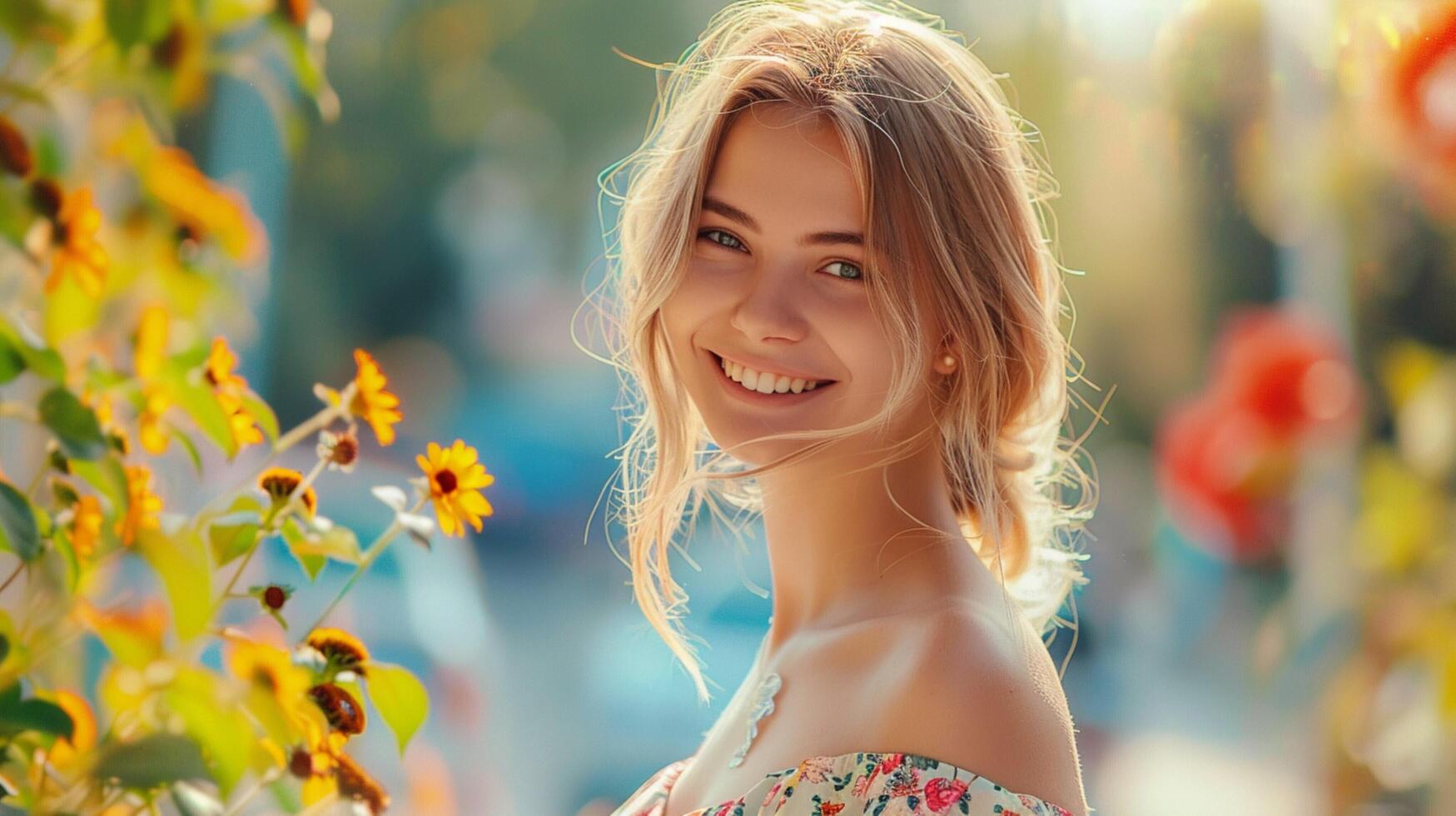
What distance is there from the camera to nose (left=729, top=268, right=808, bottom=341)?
989mm

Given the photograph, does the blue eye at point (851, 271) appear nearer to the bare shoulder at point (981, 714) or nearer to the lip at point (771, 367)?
the lip at point (771, 367)

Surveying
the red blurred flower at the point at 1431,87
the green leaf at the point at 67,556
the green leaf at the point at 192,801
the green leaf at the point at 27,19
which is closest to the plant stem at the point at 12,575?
the green leaf at the point at 67,556

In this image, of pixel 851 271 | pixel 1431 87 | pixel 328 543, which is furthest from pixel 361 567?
pixel 1431 87

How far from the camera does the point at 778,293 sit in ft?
3.26

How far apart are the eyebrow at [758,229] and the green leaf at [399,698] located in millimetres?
478

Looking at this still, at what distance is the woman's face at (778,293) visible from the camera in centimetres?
99

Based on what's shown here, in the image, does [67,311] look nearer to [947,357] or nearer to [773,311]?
[773,311]

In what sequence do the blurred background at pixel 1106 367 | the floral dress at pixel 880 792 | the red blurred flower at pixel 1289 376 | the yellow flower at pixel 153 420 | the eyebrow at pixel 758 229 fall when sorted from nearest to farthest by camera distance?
the yellow flower at pixel 153 420 < the floral dress at pixel 880 792 < the eyebrow at pixel 758 229 < the blurred background at pixel 1106 367 < the red blurred flower at pixel 1289 376

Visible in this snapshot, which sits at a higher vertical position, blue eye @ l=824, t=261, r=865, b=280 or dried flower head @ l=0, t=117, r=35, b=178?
dried flower head @ l=0, t=117, r=35, b=178

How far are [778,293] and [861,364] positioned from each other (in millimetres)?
84

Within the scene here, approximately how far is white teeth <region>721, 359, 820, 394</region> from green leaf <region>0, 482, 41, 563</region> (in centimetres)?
58

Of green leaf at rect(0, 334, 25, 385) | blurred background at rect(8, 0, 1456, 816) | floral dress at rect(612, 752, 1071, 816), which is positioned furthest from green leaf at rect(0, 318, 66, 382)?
floral dress at rect(612, 752, 1071, 816)

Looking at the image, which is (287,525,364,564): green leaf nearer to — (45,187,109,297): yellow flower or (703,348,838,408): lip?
(45,187,109,297): yellow flower

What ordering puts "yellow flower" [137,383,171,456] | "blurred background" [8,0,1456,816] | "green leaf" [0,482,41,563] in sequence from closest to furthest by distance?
"green leaf" [0,482,41,563] → "yellow flower" [137,383,171,456] → "blurred background" [8,0,1456,816]
